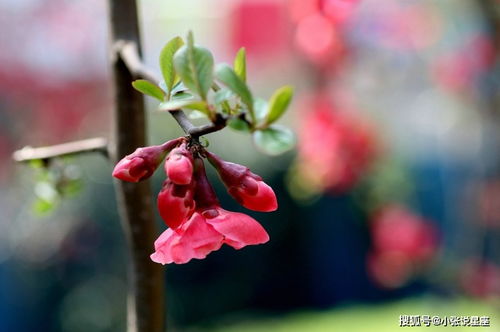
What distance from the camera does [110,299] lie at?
3.87 metres

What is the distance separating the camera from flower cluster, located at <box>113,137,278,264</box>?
48 cm

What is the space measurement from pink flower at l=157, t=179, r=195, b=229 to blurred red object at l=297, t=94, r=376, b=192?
2063 millimetres

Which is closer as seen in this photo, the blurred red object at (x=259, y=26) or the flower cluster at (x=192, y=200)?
the flower cluster at (x=192, y=200)

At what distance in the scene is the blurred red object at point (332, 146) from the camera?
2.56 m

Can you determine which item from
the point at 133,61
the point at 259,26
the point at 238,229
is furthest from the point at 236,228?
the point at 259,26

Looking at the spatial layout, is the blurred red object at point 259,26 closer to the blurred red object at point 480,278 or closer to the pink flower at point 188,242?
the blurred red object at point 480,278

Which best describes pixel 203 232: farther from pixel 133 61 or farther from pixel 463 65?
pixel 463 65

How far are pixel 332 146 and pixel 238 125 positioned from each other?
83.8 inches

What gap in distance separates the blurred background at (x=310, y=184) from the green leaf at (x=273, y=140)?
139cm

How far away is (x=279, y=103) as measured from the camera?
0.50m

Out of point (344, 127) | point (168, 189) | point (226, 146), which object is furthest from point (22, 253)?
point (168, 189)

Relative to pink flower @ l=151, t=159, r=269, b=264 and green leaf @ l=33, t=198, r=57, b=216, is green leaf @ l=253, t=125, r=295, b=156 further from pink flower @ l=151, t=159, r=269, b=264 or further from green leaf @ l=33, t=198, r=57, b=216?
green leaf @ l=33, t=198, r=57, b=216

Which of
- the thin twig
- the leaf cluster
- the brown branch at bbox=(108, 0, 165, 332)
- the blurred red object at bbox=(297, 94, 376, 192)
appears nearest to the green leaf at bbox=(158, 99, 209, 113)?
the leaf cluster

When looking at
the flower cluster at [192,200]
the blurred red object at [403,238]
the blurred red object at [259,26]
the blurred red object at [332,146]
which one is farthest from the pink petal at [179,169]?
the blurred red object at [259,26]
